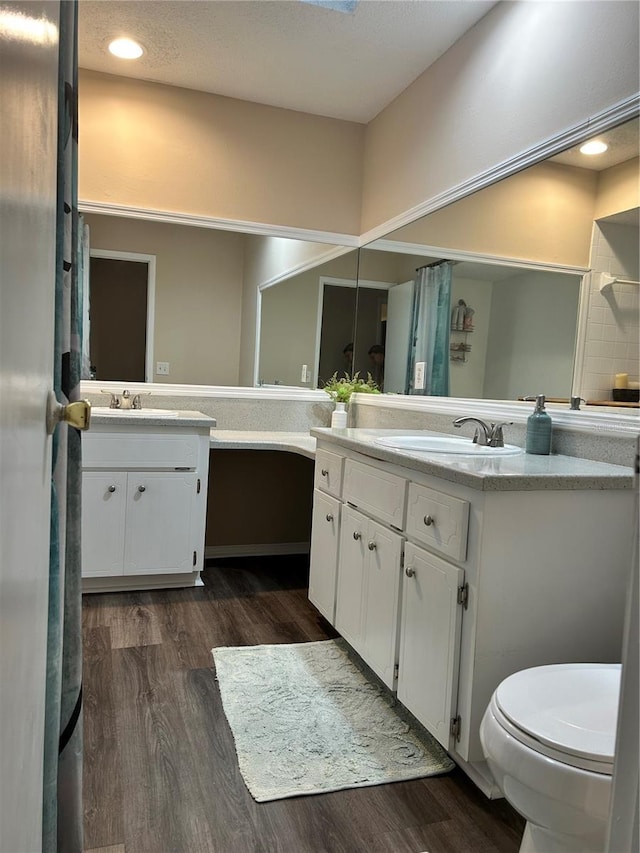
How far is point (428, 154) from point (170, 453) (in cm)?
188

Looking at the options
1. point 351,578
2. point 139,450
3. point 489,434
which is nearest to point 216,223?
point 139,450

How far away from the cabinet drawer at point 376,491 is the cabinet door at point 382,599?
5 centimetres

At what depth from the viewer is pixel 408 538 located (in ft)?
6.12

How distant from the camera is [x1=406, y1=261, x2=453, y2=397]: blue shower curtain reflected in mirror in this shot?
8.98 ft

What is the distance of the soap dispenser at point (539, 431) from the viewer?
1.97m

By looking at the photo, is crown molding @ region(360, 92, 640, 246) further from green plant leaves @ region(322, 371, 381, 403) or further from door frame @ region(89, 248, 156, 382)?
door frame @ region(89, 248, 156, 382)

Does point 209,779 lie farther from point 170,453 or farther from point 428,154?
point 428,154

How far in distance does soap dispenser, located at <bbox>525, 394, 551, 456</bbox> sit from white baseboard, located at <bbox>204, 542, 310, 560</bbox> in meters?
2.05

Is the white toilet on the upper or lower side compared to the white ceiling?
lower

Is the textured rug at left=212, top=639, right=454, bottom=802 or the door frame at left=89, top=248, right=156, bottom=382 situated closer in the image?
the textured rug at left=212, top=639, right=454, bottom=802

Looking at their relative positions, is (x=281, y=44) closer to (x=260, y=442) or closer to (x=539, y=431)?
(x=260, y=442)

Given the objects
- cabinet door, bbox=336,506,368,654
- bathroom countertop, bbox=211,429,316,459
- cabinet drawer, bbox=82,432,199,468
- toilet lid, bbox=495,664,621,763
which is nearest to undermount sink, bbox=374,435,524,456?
cabinet door, bbox=336,506,368,654

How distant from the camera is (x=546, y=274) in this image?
2094mm

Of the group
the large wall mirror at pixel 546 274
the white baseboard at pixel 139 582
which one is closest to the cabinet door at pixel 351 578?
the large wall mirror at pixel 546 274
